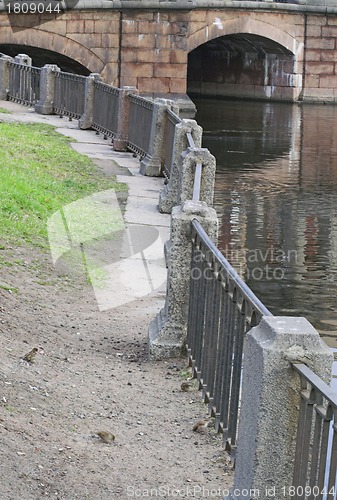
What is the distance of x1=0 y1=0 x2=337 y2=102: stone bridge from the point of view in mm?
34219

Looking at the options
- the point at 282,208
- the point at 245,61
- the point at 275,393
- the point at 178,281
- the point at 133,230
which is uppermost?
the point at 245,61

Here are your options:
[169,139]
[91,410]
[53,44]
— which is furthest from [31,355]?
[53,44]

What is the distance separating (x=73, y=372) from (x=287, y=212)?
1063cm

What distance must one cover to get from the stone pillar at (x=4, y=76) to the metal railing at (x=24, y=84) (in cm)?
7

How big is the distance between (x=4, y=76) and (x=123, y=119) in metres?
7.02

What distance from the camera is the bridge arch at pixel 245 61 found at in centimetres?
3872

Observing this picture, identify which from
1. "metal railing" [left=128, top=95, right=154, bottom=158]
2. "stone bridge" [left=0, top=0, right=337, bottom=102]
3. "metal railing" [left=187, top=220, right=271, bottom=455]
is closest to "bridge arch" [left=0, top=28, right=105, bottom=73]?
"stone bridge" [left=0, top=0, right=337, bottom=102]

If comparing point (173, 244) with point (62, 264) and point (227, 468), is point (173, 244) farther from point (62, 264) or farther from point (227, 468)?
point (62, 264)

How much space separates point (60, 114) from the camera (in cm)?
2311

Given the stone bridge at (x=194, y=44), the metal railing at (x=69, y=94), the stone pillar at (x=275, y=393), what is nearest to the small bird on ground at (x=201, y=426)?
the stone pillar at (x=275, y=393)

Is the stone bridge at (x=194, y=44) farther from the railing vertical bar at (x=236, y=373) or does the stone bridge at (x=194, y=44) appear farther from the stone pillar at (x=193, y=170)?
the railing vertical bar at (x=236, y=373)

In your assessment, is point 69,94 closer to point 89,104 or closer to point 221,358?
point 89,104

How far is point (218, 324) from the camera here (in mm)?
6453

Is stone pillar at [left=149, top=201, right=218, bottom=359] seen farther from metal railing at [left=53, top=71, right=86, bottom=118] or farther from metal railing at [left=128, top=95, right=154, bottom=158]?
metal railing at [left=53, top=71, right=86, bottom=118]
